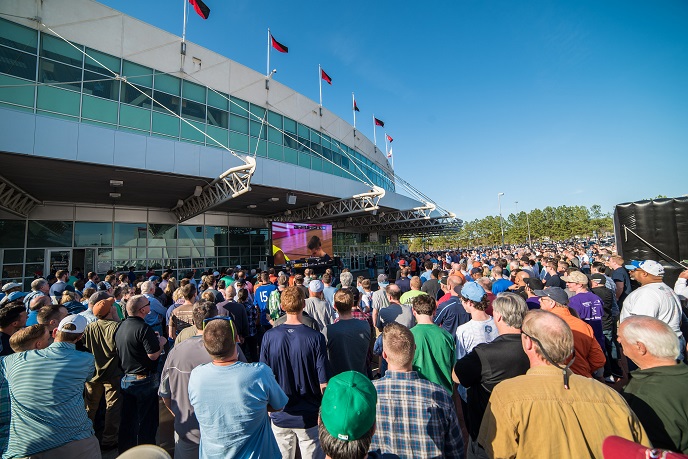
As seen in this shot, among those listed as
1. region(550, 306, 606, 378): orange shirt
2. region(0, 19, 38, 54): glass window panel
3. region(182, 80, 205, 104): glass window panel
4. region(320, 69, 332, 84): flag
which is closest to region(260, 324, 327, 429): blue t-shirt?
region(550, 306, 606, 378): orange shirt

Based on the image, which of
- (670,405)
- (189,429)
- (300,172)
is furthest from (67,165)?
(670,405)

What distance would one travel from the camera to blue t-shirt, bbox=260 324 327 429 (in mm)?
2674

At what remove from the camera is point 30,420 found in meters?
2.16

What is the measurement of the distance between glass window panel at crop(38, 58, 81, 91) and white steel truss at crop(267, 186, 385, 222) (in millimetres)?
11554

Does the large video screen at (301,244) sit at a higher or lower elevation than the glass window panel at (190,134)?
lower

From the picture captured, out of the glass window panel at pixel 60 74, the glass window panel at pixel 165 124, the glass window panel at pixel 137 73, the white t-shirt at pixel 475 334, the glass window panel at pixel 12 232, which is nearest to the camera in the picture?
the white t-shirt at pixel 475 334

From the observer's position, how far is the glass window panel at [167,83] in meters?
12.9

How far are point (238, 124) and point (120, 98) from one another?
17.2ft

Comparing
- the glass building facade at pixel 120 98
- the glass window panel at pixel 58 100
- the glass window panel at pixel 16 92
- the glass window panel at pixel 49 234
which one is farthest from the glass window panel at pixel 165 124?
the glass window panel at pixel 49 234

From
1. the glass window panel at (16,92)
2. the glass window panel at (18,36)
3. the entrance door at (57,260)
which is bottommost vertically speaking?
the entrance door at (57,260)

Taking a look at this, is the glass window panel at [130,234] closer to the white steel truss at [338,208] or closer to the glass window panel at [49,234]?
the glass window panel at [49,234]

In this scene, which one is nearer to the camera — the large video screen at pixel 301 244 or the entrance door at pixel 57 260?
the entrance door at pixel 57 260

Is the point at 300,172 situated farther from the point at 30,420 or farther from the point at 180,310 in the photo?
the point at 30,420

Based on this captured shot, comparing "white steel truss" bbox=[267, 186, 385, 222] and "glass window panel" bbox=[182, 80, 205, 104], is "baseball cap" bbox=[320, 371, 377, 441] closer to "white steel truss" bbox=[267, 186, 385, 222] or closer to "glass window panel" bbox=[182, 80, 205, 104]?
"white steel truss" bbox=[267, 186, 385, 222]
